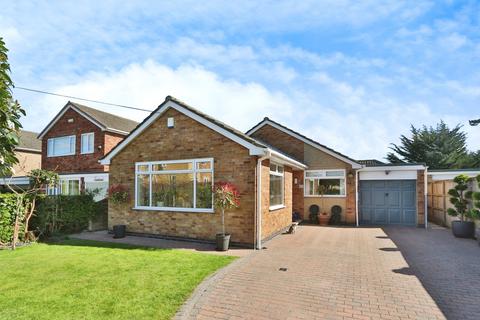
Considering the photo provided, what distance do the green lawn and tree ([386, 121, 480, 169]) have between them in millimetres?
33583

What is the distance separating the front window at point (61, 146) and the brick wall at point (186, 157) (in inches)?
495

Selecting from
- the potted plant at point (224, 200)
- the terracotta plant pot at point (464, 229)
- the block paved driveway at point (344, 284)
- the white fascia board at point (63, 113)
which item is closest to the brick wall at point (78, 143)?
the white fascia board at point (63, 113)

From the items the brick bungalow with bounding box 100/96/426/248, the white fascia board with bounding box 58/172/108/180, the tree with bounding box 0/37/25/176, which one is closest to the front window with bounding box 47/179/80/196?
the white fascia board with bounding box 58/172/108/180

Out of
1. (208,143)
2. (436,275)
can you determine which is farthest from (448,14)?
(208,143)

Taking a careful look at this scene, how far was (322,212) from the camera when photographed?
16562mm

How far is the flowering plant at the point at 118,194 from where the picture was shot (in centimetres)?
1209

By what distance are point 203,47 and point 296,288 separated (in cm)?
909

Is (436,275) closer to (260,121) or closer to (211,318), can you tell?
(211,318)

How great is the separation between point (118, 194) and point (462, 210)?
14.5 m

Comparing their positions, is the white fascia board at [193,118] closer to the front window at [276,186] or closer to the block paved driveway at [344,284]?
the front window at [276,186]

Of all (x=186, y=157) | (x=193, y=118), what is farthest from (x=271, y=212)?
(x=193, y=118)

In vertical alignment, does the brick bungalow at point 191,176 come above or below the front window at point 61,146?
below

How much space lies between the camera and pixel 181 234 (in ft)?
35.8

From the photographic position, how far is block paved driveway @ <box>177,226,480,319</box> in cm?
496
